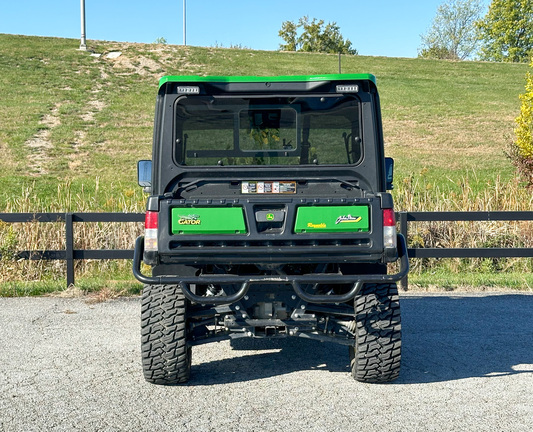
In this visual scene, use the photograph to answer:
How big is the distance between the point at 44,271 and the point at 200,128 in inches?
232

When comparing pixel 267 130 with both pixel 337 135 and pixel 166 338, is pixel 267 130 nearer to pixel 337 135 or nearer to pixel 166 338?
pixel 337 135

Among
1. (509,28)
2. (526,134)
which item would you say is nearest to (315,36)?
(509,28)

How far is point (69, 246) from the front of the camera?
972 cm

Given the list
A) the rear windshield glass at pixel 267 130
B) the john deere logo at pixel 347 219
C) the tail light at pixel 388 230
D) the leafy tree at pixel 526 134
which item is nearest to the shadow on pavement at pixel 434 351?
the tail light at pixel 388 230

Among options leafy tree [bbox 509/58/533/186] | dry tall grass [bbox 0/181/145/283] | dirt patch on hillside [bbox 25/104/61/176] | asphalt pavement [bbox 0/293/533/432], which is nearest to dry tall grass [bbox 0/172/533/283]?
dry tall grass [bbox 0/181/145/283]

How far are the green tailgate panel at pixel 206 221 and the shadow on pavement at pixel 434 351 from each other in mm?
1307

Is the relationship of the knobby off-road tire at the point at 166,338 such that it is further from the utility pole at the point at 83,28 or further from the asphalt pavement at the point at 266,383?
the utility pole at the point at 83,28

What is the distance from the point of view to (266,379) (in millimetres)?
5668

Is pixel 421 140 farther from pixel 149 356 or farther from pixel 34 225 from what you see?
pixel 149 356

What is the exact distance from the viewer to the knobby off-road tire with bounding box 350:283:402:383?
5.39 meters

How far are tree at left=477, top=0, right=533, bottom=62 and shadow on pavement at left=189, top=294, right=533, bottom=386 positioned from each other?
214 ft

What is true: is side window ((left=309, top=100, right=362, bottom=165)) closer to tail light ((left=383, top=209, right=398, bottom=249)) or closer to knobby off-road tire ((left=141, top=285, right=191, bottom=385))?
tail light ((left=383, top=209, right=398, bottom=249))

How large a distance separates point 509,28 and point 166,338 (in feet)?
232

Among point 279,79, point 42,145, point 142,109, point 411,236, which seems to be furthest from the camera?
point 142,109
